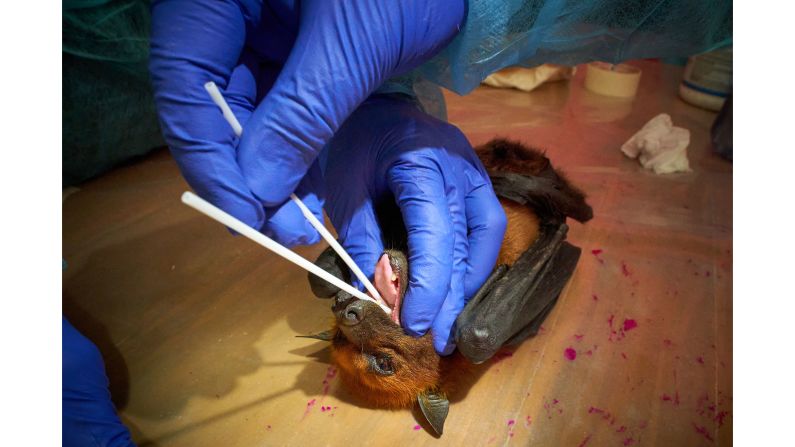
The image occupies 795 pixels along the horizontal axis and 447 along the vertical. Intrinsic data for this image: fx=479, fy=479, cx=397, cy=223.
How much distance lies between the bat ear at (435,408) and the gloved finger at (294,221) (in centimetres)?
36

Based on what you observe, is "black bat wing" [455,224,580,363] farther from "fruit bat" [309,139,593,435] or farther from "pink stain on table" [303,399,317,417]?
"pink stain on table" [303,399,317,417]

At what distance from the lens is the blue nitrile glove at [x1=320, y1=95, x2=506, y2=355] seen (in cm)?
87

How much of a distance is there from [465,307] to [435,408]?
0.19 meters

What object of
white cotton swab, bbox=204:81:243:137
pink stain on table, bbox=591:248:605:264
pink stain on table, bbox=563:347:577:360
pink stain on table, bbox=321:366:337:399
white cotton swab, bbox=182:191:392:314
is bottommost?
pink stain on table, bbox=321:366:337:399

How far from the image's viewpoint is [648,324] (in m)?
1.10

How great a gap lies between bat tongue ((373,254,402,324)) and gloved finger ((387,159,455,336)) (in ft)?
0.08

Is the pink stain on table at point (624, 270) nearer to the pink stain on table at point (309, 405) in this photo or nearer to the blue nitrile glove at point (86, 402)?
the pink stain on table at point (309, 405)

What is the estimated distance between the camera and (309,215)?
0.79 metres

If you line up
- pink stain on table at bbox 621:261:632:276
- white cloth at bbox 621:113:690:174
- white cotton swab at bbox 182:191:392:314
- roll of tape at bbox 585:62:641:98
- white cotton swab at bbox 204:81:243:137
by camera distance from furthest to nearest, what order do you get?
roll of tape at bbox 585:62:641:98, white cloth at bbox 621:113:690:174, pink stain on table at bbox 621:261:632:276, white cotton swab at bbox 204:81:243:137, white cotton swab at bbox 182:191:392:314

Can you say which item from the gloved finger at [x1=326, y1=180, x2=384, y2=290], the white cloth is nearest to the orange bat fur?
the gloved finger at [x1=326, y1=180, x2=384, y2=290]

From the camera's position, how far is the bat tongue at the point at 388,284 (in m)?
0.88

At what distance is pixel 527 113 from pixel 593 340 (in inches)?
46.0

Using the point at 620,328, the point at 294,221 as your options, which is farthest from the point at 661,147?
the point at 294,221

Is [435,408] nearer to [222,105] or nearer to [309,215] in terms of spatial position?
[309,215]
